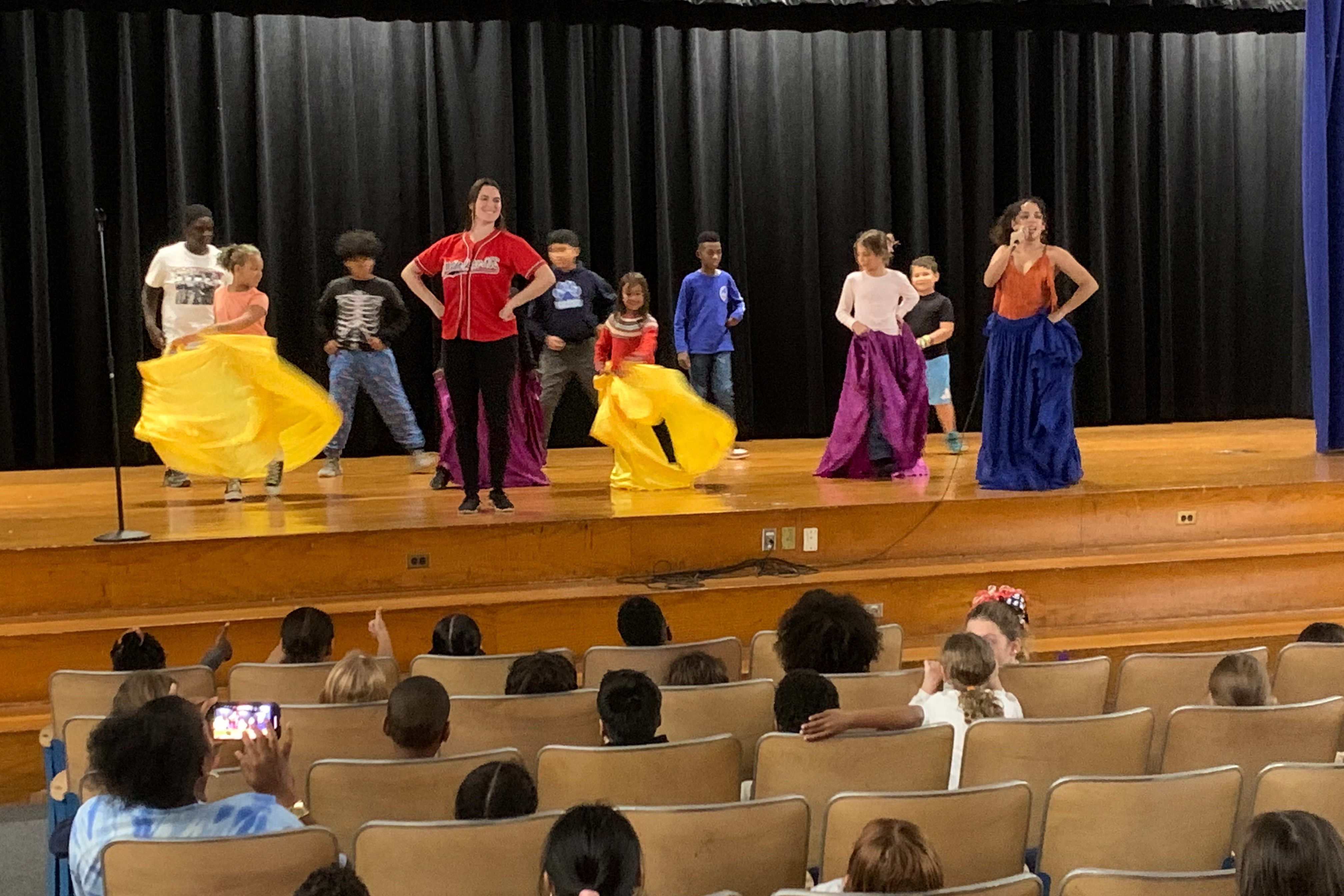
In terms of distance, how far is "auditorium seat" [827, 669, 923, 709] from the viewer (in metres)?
4.47

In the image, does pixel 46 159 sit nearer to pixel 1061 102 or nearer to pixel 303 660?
pixel 303 660

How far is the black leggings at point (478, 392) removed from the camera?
6.99 meters

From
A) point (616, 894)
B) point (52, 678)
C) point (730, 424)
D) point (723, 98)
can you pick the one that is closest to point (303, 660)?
point (52, 678)

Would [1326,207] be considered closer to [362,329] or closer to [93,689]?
[362,329]

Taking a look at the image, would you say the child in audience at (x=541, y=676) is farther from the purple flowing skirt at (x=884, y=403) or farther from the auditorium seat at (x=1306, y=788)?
the purple flowing skirt at (x=884, y=403)

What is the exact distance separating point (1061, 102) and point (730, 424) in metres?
5.42

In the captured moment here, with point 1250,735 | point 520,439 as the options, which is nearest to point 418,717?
point 1250,735

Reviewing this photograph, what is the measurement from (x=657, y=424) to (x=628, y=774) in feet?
15.0

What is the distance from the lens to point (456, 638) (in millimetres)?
5055

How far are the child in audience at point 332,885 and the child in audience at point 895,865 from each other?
865mm

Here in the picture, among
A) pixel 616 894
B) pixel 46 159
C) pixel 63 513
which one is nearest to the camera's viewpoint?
pixel 616 894

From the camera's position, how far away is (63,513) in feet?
24.5

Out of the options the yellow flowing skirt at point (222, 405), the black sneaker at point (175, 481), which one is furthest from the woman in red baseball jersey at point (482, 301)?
the black sneaker at point (175, 481)

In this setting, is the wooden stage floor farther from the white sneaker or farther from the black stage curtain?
the black stage curtain
